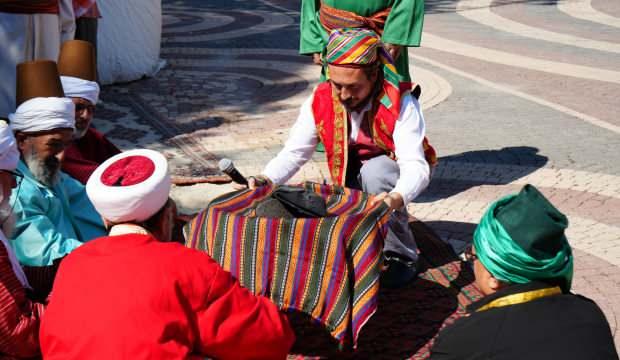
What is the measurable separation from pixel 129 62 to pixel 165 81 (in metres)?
0.51

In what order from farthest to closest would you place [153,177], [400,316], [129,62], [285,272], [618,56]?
[618,56], [129,62], [400,316], [285,272], [153,177]

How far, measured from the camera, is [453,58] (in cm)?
1172

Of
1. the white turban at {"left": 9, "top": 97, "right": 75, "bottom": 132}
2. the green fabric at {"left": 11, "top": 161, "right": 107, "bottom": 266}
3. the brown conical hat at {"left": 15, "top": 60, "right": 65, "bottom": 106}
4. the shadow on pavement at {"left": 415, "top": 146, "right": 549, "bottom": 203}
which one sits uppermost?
the brown conical hat at {"left": 15, "top": 60, "right": 65, "bottom": 106}

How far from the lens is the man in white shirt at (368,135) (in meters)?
4.13

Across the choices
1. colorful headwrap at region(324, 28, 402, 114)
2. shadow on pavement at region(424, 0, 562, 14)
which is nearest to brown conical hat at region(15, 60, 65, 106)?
colorful headwrap at region(324, 28, 402, 114)

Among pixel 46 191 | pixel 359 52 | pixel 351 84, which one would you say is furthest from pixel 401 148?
pixel 46 191

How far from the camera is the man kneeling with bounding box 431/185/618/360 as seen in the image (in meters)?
2.37

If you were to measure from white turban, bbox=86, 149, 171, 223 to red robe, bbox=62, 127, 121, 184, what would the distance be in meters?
1.91

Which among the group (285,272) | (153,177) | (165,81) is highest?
(153,177)

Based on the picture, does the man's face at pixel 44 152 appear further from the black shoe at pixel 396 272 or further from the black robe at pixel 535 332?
the black robe at pixel 535 332

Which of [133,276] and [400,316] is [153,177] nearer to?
[133,276]

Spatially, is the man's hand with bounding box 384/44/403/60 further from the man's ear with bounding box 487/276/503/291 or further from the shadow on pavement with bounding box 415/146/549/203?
the man's ear with bounding box 487/276/503/291

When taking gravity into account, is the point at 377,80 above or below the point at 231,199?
above

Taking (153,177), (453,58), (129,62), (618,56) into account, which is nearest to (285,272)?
(153,177)
